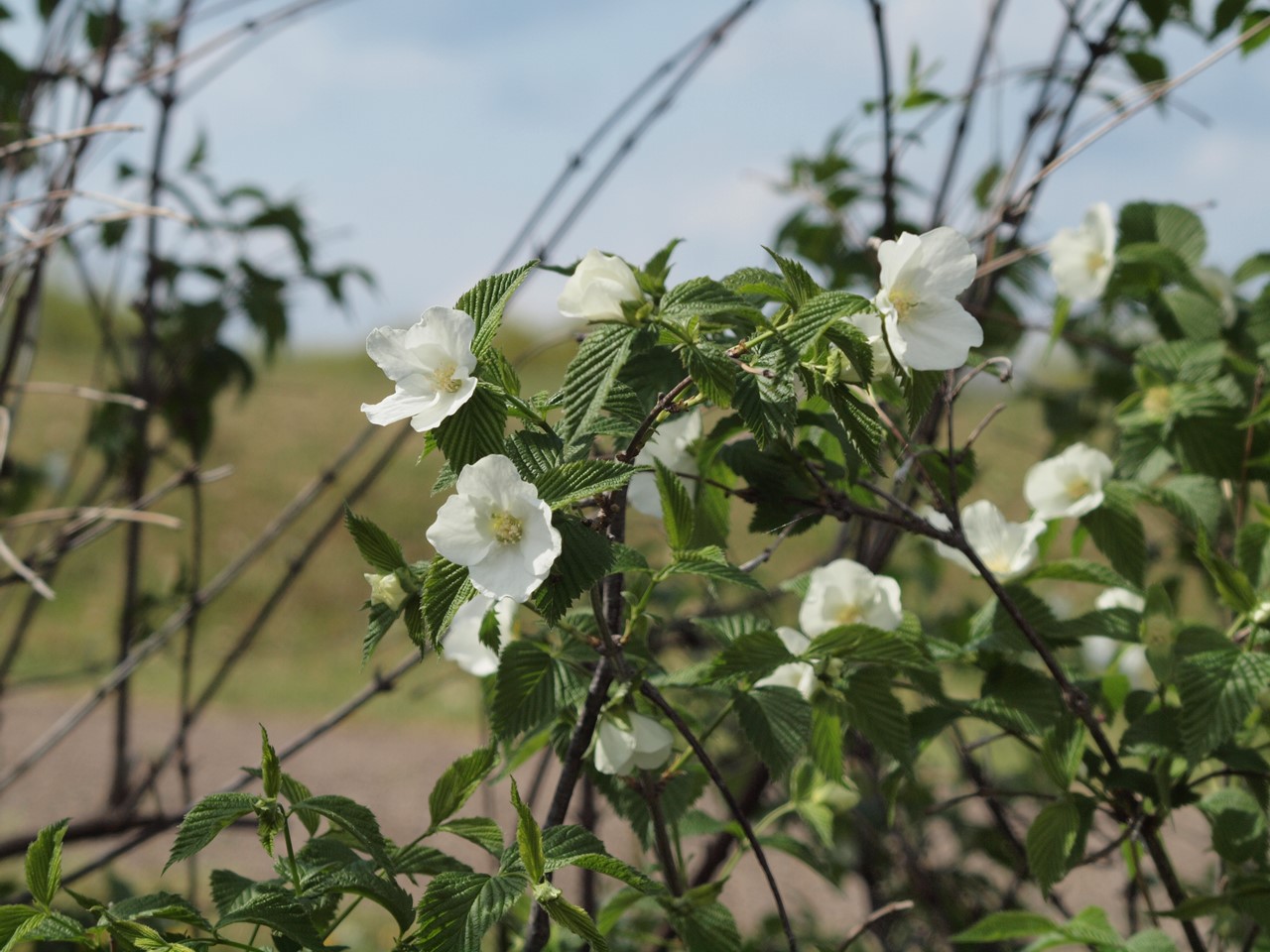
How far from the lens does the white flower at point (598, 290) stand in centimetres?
62

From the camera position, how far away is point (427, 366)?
573 mm

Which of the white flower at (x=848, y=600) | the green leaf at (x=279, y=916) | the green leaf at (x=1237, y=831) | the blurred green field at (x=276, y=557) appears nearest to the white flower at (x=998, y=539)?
the white flower at (x=848, y=600)

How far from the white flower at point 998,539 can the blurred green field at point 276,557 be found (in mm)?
2069

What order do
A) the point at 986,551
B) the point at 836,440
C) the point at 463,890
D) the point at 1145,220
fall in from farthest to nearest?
the point at 1145,220
the point at 986,551
the point at 836,440
the point at 463,890

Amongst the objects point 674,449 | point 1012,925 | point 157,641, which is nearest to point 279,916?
point 674,449

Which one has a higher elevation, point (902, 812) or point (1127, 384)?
point (1127, 384)

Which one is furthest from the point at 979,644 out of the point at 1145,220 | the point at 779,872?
the point at 779,872

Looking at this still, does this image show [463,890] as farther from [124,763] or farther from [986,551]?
[124,763]

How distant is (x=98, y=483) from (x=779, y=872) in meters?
1.79

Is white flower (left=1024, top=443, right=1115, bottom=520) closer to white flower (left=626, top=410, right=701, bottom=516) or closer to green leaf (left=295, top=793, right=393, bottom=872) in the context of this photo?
white flower (left=626, top=410, right=701, bottom=516)

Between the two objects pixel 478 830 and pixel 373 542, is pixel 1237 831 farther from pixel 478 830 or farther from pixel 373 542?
pixel 373 542

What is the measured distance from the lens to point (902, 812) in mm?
1744

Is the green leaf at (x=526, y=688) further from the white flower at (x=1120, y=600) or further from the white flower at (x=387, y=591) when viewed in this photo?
the white flower at (x=1120, y=600)

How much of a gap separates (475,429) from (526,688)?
0.19 meters
